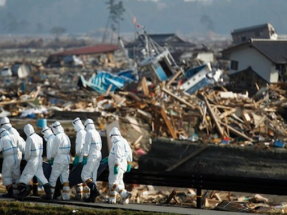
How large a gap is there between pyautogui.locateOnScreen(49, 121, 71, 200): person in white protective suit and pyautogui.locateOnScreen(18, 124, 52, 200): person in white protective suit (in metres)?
0.21

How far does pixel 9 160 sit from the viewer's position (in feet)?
46.3

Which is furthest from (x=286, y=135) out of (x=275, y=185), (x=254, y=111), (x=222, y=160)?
(x=275, y=185)

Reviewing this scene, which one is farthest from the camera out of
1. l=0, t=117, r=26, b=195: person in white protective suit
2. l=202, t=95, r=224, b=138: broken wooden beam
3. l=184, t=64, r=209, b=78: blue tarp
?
l=184, t=64, r=209, b=78: blue tarp

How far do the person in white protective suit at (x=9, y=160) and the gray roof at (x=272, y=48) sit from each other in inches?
973

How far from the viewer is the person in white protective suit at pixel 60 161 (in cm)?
1389

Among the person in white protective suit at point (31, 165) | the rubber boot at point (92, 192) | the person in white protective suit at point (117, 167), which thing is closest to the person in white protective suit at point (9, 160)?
the person in white protective suit at point (31, 165)

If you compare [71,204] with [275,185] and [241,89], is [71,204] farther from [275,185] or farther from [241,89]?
[241,89]

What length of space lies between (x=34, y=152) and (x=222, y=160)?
770 cm

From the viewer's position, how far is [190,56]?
66875 mm

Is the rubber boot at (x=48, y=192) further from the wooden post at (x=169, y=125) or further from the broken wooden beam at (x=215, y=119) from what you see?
the broken wooden beam at (x=215, y=119)

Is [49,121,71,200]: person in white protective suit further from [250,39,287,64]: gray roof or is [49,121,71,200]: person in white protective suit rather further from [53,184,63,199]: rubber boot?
[250,39,287,64]: gray roof

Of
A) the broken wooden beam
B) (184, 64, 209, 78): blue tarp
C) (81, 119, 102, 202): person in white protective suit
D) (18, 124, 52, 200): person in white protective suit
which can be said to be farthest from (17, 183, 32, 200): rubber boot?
(184, 64, 209, 78): blue tarp

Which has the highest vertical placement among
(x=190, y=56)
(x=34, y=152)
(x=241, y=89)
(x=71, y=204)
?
(x=190, y=56)

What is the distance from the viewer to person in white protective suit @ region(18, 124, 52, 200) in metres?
13.9
